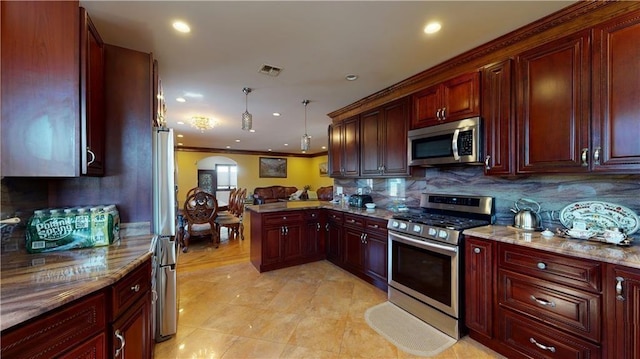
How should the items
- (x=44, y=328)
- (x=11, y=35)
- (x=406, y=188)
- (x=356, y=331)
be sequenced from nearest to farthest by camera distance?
1. (x=44, y=328)
2. (x=11, y=35)
3. (x=356, y=331)
4. (x=406, y=188)

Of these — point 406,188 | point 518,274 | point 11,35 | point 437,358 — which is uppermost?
point 11,35

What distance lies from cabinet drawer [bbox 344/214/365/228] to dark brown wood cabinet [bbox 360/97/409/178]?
2.11ft

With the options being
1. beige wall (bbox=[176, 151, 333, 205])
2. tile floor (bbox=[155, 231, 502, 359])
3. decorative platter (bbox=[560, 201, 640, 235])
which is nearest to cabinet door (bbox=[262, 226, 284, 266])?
tile floor (bbox=[155, 231, 502, 359])

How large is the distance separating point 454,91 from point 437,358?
91.4 inches

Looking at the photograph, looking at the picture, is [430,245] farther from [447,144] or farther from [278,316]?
[278,316]

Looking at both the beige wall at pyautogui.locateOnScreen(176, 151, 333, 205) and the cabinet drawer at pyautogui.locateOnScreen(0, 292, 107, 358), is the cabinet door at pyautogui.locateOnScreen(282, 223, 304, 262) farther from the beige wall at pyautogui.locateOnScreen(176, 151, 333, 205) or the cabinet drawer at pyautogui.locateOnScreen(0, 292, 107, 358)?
the beige wall at pyautogui.locateOnScreen(176, 151, 333, 205)

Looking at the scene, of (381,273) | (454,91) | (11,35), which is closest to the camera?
(11,35)

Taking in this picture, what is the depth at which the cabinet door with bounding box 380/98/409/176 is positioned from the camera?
10.0 feet

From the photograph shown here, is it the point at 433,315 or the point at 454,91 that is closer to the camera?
the point at 433,315

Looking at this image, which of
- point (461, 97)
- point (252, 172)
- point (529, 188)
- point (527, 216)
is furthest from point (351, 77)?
point (252, 172)

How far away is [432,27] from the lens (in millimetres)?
1968

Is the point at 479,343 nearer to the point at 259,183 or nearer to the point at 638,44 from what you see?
the point at 638,44

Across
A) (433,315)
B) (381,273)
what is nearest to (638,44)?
(433,315)

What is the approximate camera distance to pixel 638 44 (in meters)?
1.51
